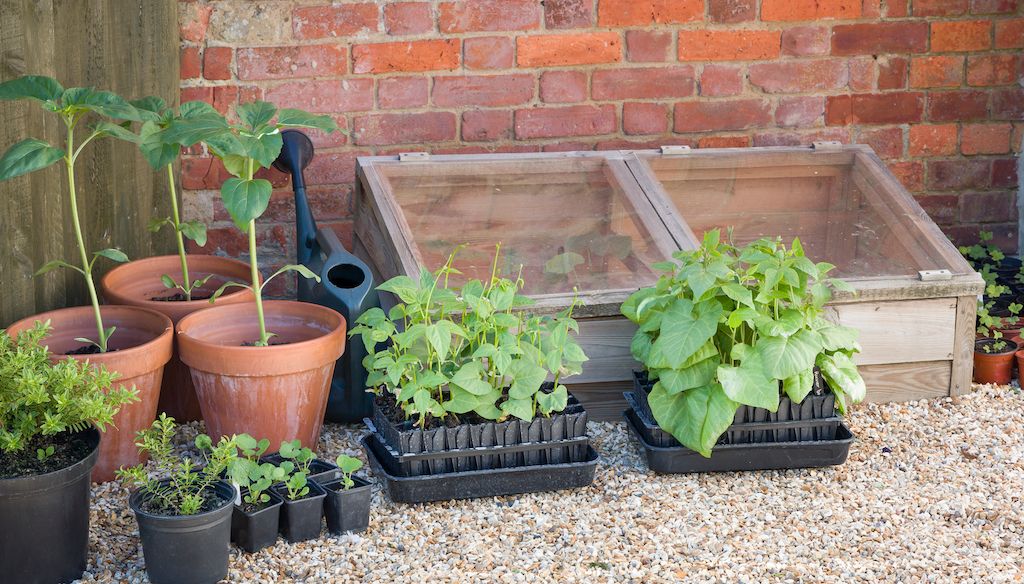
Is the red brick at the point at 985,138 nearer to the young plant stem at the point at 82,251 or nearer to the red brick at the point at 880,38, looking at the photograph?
the red brick at the point at 880,38

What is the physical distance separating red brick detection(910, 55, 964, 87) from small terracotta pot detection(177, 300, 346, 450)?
220cm

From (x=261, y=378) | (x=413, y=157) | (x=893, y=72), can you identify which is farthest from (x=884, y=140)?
(x=261, y=378)

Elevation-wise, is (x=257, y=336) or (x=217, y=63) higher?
(x=217, y=63)

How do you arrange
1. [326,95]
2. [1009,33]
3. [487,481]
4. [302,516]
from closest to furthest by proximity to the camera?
[302,516] < [487,481] < [326,95] < [1009,33]

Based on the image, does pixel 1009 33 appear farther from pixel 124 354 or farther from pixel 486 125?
pixel 124 354

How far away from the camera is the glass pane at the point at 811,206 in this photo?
3.22 meters

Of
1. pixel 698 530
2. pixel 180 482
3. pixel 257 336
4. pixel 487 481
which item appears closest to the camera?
pixel 180 482

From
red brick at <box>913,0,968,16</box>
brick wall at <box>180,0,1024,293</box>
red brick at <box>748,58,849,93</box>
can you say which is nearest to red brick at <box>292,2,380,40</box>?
brick wall at <box>180,0,1024,293</box>

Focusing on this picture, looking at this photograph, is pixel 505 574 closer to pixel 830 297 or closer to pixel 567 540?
pixel 567 540

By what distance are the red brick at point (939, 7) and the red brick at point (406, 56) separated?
60.8 inches

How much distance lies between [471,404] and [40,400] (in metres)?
0.90

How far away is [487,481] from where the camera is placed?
8.46 feet

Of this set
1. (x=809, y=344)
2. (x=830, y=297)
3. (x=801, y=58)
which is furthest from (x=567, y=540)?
(x=801, y=58)

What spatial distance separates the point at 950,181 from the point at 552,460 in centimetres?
209
